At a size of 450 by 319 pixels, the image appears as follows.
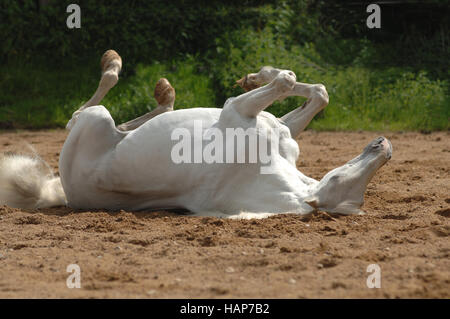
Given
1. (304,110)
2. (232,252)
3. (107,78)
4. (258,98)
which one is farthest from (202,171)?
(107,78)

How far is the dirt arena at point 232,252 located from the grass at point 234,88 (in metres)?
4.12

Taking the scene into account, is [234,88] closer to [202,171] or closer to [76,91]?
[76,91]

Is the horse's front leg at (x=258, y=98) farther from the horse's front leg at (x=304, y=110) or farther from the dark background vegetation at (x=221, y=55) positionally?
the dark background vegetation at (x=221, y=55)

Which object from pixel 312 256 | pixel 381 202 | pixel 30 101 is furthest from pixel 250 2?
pixel 312 256

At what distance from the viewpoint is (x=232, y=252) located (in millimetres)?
3463

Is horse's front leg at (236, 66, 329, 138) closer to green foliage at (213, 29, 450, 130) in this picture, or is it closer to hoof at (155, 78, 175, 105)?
hoof at (155, 78, 175, 105)

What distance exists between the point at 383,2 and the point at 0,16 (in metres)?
6.15

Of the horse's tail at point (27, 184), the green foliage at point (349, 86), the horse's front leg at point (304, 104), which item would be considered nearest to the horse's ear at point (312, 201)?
the horse's front leg at point (304, 104)

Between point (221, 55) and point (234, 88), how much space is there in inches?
46.9

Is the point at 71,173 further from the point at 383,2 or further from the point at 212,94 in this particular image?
the point at 383,2

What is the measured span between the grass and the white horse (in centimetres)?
447

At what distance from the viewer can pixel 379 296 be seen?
2.74 m

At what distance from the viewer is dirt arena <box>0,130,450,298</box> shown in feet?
9.47

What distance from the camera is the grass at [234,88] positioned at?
899cm
